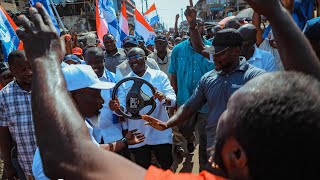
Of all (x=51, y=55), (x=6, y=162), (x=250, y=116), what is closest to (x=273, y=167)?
(x=250, y=116)

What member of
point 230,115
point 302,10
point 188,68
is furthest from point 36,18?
point 302,10

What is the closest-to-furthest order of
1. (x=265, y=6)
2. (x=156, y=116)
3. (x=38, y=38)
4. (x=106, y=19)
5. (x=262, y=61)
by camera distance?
1. (x=38, y=38)
2. (x=265, y=6)
3. (x=262, y=61)
4. (x=156, y=116)
5. (x=106, y=19)

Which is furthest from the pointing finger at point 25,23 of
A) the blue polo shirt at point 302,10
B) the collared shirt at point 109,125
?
the blue polo shirt at point 302,10

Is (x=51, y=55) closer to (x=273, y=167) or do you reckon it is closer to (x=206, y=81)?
(x=273, y=167)

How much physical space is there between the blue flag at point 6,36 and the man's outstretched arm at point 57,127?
4712 mm

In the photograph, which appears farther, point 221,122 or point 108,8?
point 108,8

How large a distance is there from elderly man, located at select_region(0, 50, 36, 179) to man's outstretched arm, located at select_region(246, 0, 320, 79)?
2.45 m

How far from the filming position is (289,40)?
1.45 meters

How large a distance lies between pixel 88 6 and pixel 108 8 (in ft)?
73.1

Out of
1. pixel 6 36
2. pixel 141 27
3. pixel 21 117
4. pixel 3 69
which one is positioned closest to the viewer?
pixel 21 117

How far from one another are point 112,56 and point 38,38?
5.11 m

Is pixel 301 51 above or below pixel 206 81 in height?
above

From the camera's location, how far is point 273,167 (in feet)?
2.73

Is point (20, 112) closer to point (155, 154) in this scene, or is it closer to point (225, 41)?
point (155, 154)
